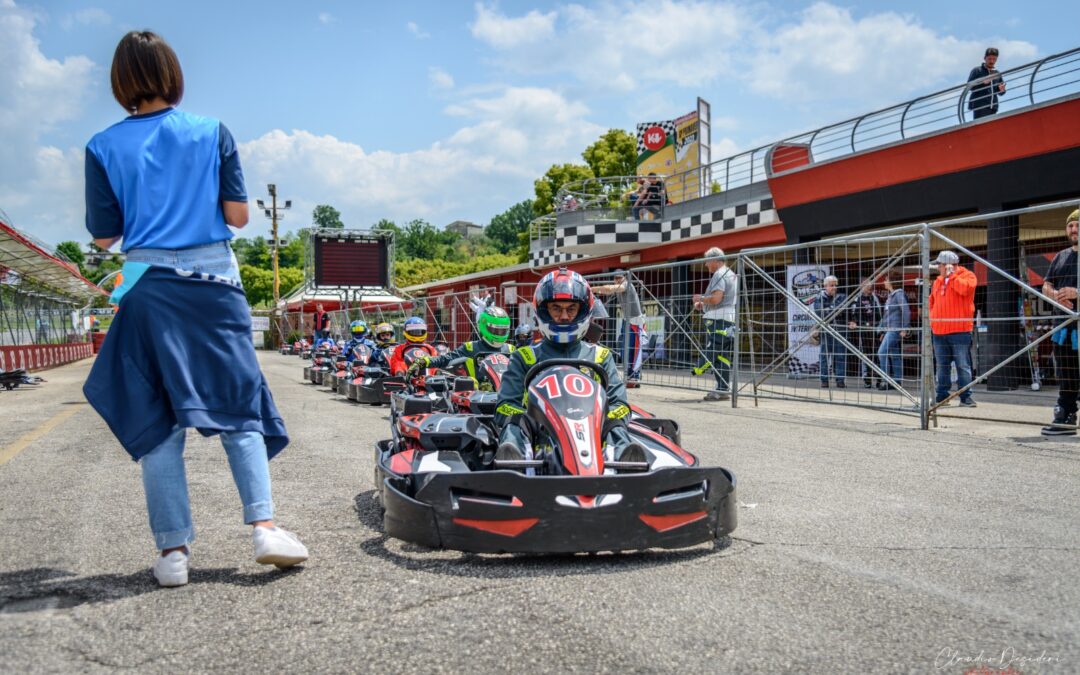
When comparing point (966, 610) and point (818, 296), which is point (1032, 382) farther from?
point (966, 610)

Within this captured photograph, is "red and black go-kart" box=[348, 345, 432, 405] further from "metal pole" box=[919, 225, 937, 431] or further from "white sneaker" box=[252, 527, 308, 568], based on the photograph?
"white sneaker" box=[252, 527, 308, 568]

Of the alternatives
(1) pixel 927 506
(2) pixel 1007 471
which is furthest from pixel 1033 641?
(2) pixel 1007 471

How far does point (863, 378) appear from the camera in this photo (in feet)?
27.6

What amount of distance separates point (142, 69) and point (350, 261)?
26.2 m

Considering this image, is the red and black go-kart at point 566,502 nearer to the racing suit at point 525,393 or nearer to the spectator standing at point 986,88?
the racing suit at point 525,393

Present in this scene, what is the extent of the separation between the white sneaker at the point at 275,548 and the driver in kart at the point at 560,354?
3.66ft

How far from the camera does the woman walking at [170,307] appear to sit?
261 centimetres

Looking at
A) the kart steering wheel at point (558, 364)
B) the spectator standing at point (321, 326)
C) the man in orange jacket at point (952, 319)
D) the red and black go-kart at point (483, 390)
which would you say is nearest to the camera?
the kart steering wheel at point (558, 364)

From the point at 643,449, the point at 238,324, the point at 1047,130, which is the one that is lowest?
the point at 643,449

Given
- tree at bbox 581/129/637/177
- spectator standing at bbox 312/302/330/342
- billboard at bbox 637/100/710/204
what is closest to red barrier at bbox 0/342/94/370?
spectator standing at bbox 312/302/330/342

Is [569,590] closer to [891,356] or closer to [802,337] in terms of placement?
[891,356]

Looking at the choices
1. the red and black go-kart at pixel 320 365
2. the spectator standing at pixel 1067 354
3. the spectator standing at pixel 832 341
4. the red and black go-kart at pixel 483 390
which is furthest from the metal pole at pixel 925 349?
the red and black go-kart at pixel 320 365

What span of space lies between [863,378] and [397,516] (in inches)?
263

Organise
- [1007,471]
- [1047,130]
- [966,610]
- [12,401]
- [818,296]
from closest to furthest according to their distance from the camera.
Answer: [966,610] → [1007,471] → [818,296] → [1047,130] → [12,401]
